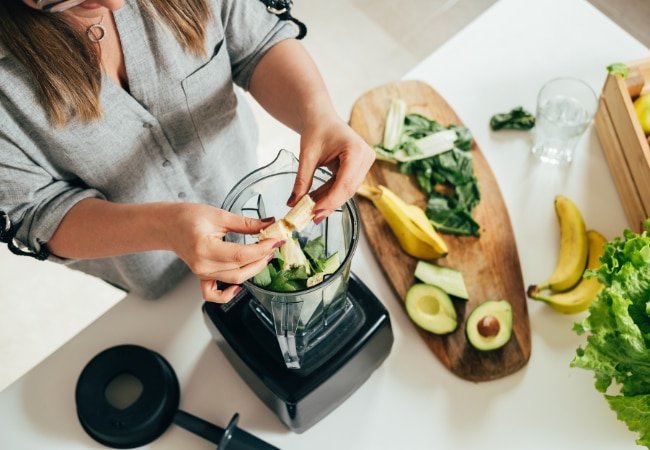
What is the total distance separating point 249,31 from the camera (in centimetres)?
110

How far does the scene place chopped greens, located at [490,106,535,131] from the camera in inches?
53.6

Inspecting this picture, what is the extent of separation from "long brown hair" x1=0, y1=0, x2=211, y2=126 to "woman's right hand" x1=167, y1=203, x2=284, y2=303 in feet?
0.85

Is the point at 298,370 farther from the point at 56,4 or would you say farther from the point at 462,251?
the point at 56,4

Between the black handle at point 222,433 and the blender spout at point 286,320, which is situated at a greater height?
the blender spout at point 286,320

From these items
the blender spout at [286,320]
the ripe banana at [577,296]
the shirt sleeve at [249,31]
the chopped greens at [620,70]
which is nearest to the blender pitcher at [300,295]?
the blender spout at [286,320]

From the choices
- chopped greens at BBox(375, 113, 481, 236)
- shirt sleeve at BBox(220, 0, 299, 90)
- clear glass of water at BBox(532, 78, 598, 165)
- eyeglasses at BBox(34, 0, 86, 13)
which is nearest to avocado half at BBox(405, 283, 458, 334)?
chopped greens at BBox(375, 113, 481, 236)

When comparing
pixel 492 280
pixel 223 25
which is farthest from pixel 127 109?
pixel 492 280

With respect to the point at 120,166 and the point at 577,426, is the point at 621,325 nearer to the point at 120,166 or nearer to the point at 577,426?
the point at 577,426

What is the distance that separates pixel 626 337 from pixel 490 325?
257 millimetres

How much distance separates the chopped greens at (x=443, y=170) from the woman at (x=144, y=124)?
12.8 inches

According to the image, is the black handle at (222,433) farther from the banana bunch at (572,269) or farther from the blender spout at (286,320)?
the banana bunch at (572,269)

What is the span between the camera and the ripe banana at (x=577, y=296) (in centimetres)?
116

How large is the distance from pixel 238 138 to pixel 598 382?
0.80 m

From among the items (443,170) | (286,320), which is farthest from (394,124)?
(286,320)
